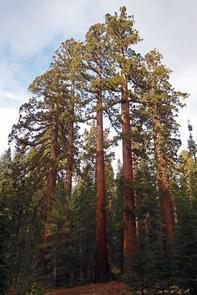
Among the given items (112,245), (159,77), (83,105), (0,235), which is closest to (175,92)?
(159,77)

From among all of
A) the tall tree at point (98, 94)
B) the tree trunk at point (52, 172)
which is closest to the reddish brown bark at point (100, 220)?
the tall tree at point (98, 94)

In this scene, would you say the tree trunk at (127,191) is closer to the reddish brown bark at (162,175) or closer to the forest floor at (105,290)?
the forest floor at (105,290)

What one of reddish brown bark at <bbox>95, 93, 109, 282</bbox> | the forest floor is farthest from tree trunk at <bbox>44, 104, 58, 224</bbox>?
the forest floor

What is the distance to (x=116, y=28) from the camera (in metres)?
21.0

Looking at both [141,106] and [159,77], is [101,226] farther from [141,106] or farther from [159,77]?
[159,77]

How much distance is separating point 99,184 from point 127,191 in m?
2.14

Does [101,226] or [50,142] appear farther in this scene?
[50,142]

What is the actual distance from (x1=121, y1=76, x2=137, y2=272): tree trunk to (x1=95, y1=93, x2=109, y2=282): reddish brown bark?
1.30 m

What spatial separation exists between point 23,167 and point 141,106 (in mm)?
9213

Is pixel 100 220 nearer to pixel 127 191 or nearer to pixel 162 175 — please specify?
pixel 127 191

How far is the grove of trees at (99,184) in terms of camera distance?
40.6 feet

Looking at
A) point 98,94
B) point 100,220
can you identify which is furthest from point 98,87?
point 100,220

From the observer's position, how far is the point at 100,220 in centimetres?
1825

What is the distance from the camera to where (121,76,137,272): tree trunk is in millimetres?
16703
